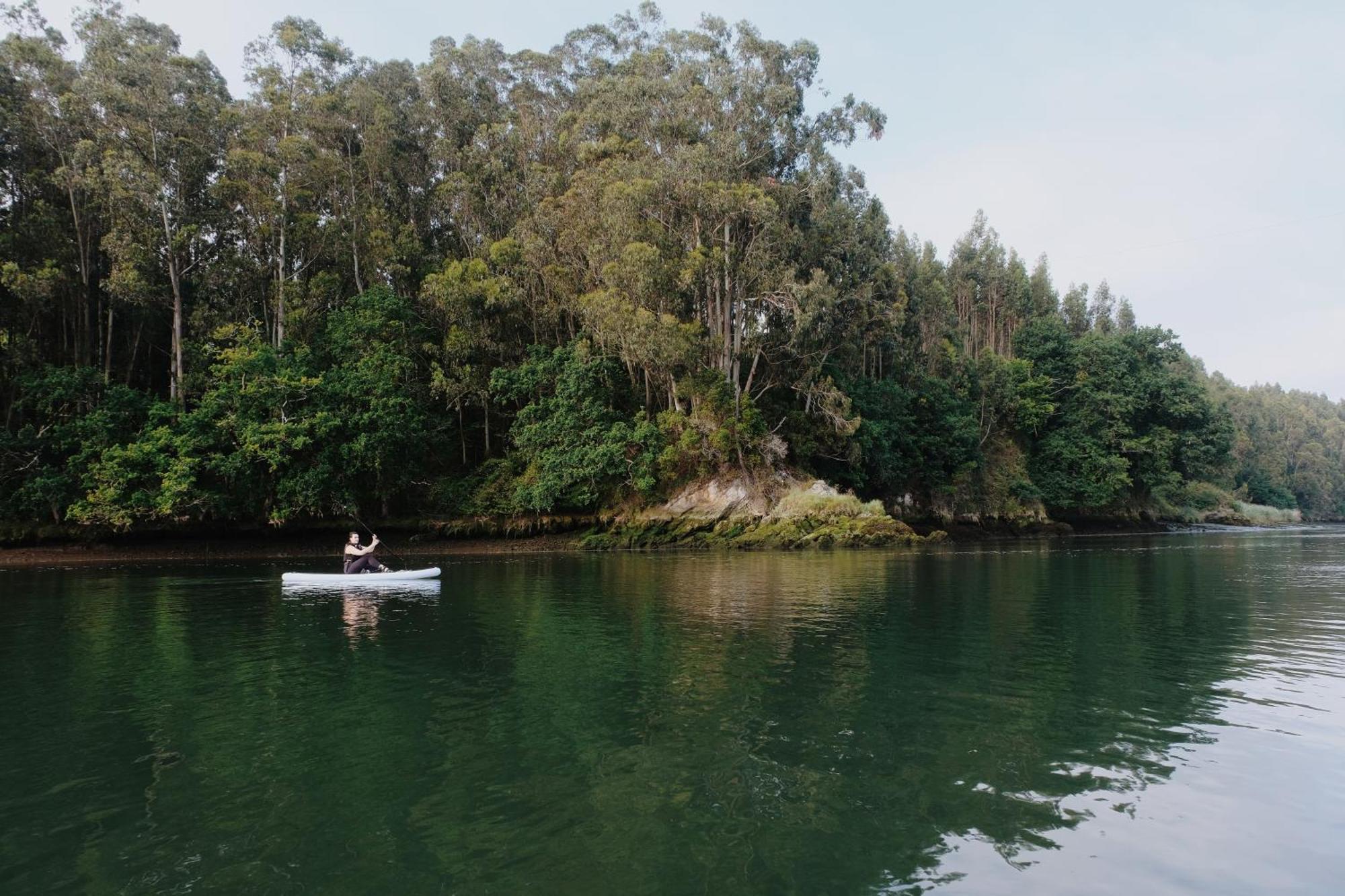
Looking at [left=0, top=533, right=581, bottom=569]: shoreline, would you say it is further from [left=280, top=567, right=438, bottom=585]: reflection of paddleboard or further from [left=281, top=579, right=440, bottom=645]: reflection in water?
[left=281, top=579, right=440, bottom=645]: reflection in water

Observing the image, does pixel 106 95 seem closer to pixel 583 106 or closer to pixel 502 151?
pixel 502 151

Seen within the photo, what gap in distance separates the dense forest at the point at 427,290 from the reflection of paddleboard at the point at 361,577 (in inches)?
491

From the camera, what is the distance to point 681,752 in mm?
8031

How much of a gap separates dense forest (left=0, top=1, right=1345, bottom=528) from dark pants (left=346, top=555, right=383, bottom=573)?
40.5 feet

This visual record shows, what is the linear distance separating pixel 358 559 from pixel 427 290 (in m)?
21.0

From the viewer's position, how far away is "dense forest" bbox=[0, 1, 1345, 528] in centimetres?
3488

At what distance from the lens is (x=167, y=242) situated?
1448 inches

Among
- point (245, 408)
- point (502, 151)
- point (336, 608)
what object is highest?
point (502, 151)

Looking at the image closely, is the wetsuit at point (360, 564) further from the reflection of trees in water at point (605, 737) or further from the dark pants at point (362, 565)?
the reflection of trees in water at point (605, 737)

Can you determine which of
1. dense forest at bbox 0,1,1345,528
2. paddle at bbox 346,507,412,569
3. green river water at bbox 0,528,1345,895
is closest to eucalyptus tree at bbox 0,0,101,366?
dense forest at bbox 0,1,1345,528

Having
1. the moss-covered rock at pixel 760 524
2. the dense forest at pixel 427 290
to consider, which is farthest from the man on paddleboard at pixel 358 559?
the moss-covered rock at pixel 760 524

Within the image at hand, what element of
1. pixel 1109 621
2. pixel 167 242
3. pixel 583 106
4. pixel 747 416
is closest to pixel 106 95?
pixel 167 242

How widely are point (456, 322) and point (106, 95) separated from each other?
1758 centimetres

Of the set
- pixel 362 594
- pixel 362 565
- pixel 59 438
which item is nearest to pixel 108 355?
pixel 59 438
